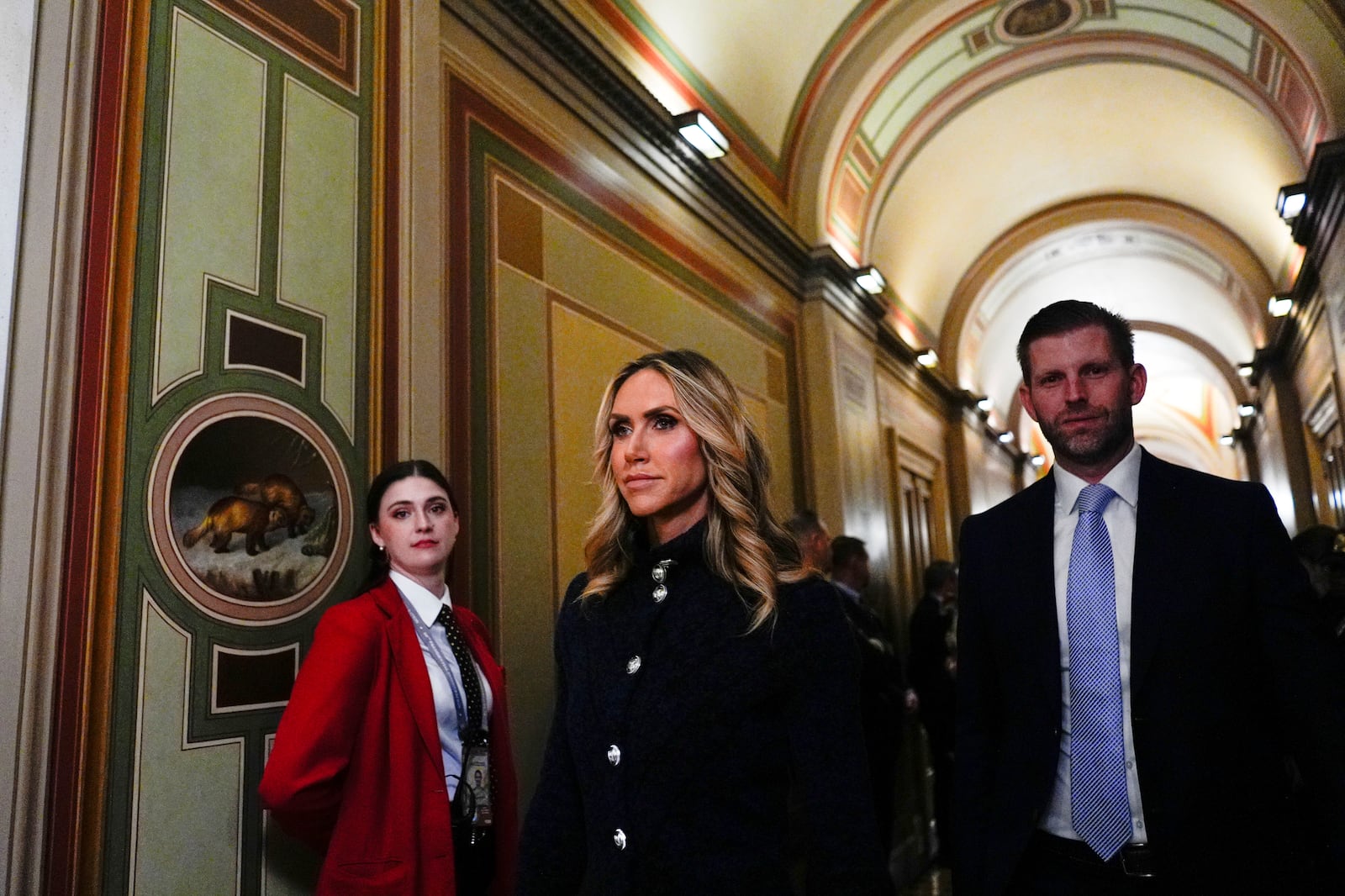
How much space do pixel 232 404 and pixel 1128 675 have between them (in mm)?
2351

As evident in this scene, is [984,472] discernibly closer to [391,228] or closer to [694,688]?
[391,228]

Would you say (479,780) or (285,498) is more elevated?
(285,498)

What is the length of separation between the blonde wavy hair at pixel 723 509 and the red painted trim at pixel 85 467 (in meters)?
1.28

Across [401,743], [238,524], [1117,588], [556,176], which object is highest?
[556,176]

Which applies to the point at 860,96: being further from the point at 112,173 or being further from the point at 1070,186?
the point at 112,173

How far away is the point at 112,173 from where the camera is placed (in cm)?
263

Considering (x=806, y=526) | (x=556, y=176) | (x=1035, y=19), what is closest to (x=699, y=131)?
(x=556, y=176)

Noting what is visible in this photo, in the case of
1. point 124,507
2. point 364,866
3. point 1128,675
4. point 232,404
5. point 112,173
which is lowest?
point 364,866

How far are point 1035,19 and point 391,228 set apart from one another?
7667mm

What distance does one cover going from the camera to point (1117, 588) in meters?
2.21

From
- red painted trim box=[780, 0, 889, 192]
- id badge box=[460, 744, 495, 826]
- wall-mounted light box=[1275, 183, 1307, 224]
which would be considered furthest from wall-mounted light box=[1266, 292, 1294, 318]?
id badge box=[460, 744, 495, 826]

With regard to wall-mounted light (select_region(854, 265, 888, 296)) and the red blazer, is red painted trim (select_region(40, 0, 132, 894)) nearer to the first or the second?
the red blazer

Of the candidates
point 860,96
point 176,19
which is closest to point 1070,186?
point 860,96

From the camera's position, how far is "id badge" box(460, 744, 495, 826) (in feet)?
9.16
